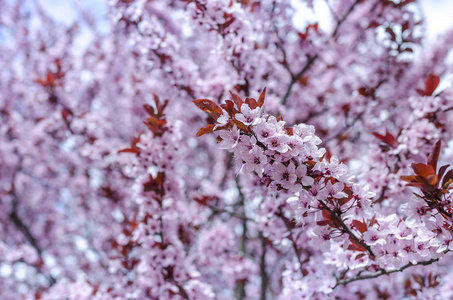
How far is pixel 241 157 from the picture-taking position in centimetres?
160

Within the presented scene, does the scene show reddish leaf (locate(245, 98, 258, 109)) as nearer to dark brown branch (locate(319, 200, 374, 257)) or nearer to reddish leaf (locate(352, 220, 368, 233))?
dark brown branch (locate(319, 200, 374, 257))

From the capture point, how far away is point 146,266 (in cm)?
294

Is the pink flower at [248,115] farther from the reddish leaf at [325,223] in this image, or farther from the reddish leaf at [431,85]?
the reddish leaf at [431,85]

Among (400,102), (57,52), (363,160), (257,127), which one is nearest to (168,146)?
(257,127)

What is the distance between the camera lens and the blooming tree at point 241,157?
65.8 inches

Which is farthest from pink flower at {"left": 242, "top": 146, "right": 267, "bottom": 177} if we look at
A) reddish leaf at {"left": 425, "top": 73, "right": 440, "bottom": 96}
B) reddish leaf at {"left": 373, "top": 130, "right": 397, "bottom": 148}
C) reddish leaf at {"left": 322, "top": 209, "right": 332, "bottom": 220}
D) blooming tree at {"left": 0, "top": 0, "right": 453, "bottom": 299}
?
reddish leaf at {"left": 425, "top": 73, "right": 440, "bottom": 96}

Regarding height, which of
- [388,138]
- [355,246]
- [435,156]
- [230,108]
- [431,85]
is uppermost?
[431,85]

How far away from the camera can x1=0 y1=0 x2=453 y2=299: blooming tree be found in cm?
167

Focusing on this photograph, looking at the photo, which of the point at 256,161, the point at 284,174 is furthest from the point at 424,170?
the point at 256,161

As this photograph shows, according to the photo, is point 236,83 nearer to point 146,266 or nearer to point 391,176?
point 391,176

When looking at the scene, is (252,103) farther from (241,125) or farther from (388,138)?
(388,138)

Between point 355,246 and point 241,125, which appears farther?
point 355,246

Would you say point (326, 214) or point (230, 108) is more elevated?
point (230, 108)

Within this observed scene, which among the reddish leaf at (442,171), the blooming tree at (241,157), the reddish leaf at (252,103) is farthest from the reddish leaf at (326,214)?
the reddish leaf at (252,103)
